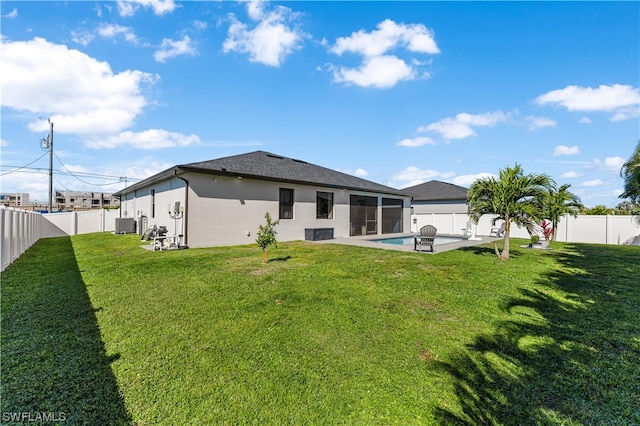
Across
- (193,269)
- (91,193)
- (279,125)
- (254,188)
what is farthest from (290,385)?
(91,193)

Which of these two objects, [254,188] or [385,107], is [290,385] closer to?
[254,188]

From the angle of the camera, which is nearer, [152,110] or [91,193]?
[152,110]

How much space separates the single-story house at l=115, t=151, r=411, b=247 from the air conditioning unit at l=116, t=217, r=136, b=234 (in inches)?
35.9

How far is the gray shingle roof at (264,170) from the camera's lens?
1140 centimetres

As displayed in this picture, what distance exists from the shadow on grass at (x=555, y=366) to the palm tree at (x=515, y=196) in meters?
3.93

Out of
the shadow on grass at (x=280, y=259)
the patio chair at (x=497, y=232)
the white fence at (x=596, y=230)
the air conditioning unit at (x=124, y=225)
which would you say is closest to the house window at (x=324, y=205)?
the shadow on grass at (x=280, y=259)

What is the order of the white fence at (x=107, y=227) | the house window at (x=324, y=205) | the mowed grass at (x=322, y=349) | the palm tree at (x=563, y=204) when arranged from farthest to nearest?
the house window at (x=324, y=205) < the palm tree at (x=563, y=204) < the white fence at (x=107, y=227) < the mowed grass at (x=322, y=349)

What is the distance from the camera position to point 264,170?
13648 mm

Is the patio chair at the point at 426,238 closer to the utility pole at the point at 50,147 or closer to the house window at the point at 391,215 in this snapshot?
the house window at the point at 391,215

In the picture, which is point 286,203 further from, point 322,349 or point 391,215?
point 322,349

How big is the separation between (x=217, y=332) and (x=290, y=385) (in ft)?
5.00

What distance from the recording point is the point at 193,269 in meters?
7.38

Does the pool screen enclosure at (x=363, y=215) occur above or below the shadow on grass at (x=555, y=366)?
above

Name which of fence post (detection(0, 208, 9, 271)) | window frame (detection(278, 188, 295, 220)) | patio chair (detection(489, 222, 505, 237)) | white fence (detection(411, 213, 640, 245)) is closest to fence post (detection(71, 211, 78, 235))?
fence post (detection(0, 208, 9, 271))
